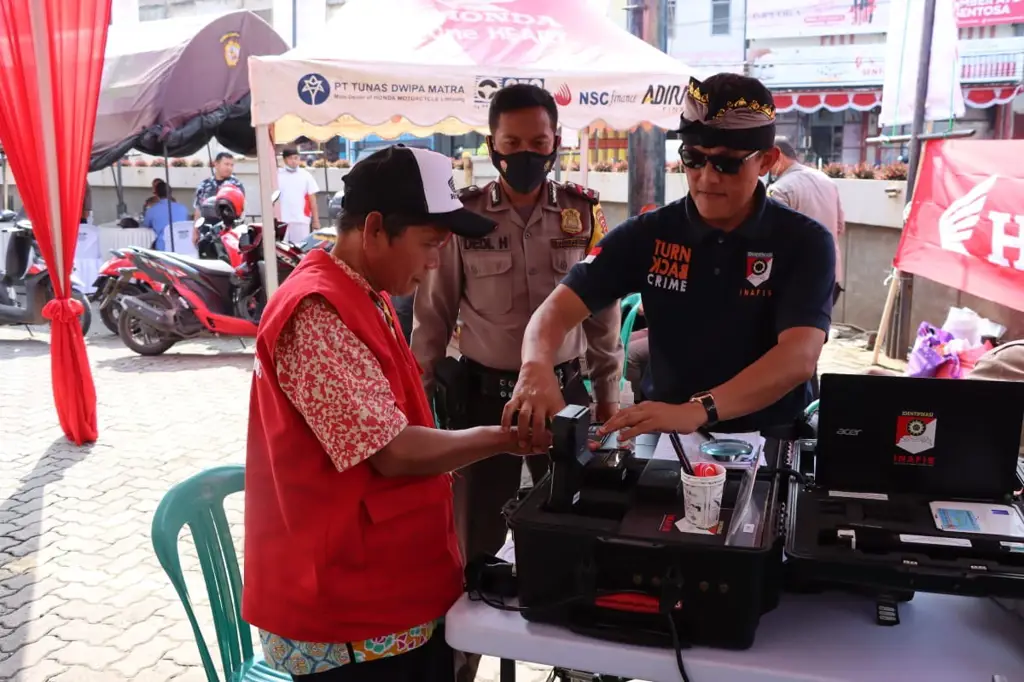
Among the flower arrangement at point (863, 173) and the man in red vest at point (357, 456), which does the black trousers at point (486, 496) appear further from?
the flower arrangement at point (863, 173)

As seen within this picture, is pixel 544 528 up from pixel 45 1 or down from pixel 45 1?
down

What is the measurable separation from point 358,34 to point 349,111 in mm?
749

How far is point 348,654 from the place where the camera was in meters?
1.55

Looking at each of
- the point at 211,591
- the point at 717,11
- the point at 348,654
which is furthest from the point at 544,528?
the point at 717,11

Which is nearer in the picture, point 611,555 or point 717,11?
point 611,555

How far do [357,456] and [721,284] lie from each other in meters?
1.10

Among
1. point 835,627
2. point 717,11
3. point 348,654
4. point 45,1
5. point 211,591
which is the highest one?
point 717,11

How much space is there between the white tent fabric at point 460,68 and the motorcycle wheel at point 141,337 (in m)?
3.15

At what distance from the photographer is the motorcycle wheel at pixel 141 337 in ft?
25.9

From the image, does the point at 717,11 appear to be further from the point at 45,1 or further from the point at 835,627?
the point at 835,627

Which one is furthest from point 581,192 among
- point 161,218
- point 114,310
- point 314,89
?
point 161,218

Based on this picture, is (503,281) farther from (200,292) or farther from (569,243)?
(200,292)

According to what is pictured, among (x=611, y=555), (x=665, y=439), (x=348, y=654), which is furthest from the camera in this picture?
(x=665, y=439)

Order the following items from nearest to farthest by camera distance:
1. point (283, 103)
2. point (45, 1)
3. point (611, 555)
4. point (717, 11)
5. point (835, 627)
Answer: point (611, 555) < point (835, 627) < point (45, 1) < point (283, 103) < point (717, 11)
